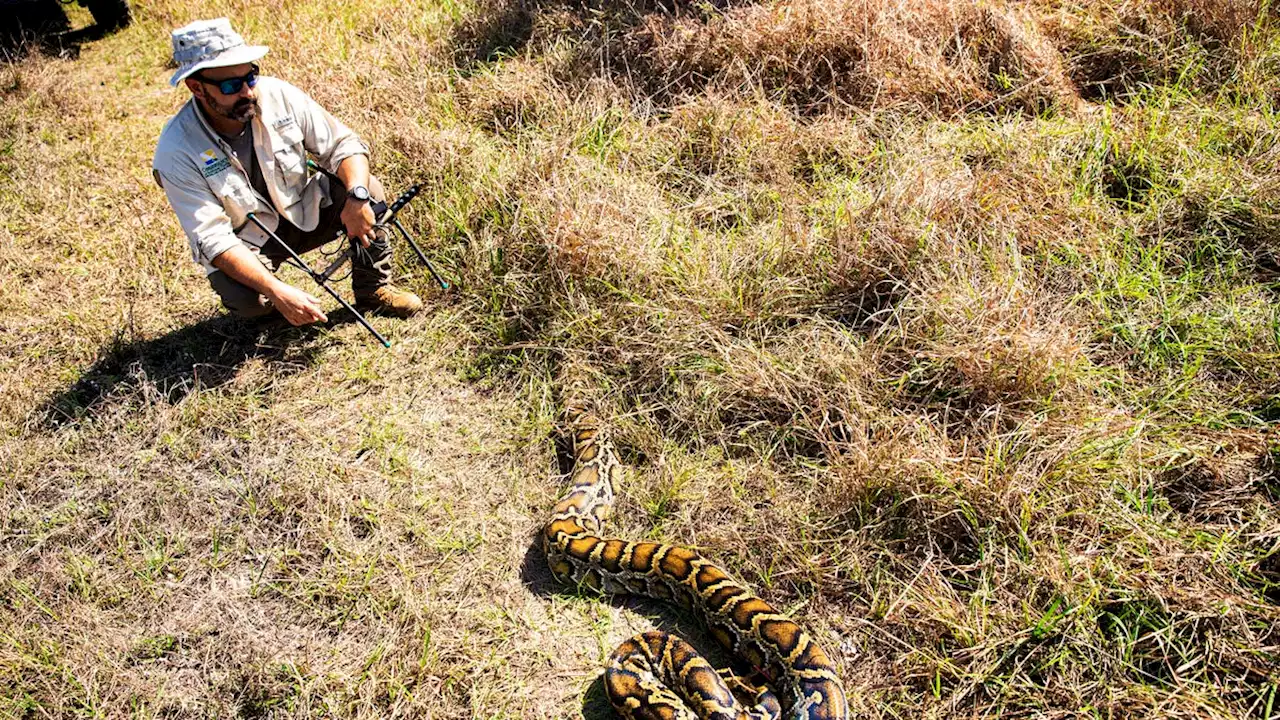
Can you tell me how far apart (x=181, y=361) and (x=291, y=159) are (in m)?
1.43

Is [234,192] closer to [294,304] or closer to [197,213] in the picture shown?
[197,213]

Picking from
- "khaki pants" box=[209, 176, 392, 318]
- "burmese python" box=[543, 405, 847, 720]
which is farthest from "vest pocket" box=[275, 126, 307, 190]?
"burmese python" box=[543, 405, 847, 720]

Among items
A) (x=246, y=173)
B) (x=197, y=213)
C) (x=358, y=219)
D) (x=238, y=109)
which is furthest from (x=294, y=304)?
(x=238, y=109)

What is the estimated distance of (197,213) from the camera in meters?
4.19

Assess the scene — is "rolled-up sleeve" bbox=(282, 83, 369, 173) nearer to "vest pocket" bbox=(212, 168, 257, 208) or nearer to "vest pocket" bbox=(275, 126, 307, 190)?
"vest pocket" bbox=(275, 126, 307, 190)

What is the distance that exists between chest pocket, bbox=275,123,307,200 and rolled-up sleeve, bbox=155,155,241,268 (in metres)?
0.50

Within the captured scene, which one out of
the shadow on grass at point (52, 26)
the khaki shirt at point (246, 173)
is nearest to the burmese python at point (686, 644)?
the khaki shirt at point (246, 173)

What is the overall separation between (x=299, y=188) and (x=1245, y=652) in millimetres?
5136

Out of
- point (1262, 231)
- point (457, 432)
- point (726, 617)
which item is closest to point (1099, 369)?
point (1262, 231)

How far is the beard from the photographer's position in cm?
416

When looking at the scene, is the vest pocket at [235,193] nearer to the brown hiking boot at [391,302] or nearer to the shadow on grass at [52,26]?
the brown hiking boot at [391,302]

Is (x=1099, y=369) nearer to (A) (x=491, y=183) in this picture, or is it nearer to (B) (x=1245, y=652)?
(B) (x=1245, y=652)

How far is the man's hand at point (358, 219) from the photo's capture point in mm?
4707

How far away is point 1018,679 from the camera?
3.00m
